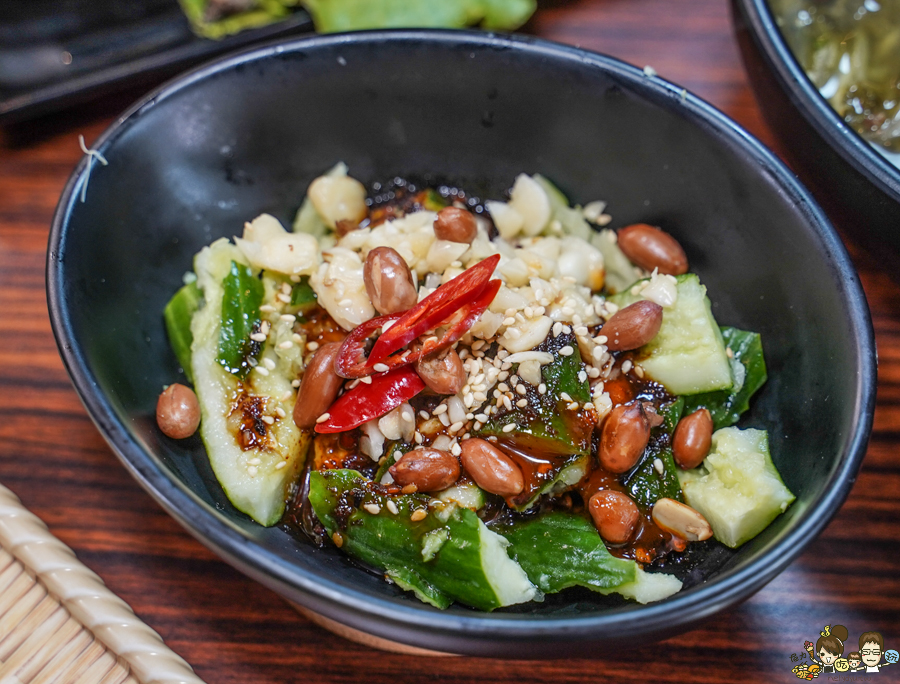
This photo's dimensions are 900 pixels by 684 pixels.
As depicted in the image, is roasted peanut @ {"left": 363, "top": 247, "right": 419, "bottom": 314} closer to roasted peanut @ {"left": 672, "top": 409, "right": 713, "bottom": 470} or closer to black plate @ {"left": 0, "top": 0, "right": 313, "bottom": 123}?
roasted peanut @ {"left": 672, "top": 409, "right": 713, "bottom": 470}

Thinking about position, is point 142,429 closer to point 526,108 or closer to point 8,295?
point 8,295

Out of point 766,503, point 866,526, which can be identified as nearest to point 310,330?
point 766,503

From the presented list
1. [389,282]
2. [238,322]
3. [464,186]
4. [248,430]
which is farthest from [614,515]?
[464,186]

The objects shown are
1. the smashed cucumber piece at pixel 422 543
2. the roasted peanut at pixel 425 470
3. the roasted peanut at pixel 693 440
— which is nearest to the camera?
the smashed cucumber piece at pixel 422 543

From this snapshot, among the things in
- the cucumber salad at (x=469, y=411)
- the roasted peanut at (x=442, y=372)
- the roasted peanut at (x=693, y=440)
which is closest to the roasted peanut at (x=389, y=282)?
the cucumber salad at (x=469, y=411)

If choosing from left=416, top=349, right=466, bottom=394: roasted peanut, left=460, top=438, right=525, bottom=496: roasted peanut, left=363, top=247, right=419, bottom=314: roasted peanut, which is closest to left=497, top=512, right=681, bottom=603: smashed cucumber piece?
left=460, top=438, right=525, bottom=496: roasted peanut

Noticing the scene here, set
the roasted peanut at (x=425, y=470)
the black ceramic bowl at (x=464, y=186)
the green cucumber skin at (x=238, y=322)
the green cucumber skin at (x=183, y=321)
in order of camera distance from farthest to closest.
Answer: the green cucumber skin at (x=183, y=321) → the green cucumber skin at (x=238, y=322) → the roasted peanut at (x=425, y=470) → the black ceramic bowl at (x=464, y=186)

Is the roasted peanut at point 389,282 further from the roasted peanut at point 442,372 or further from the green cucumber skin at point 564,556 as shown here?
the green cucumber skin at point 564,556
